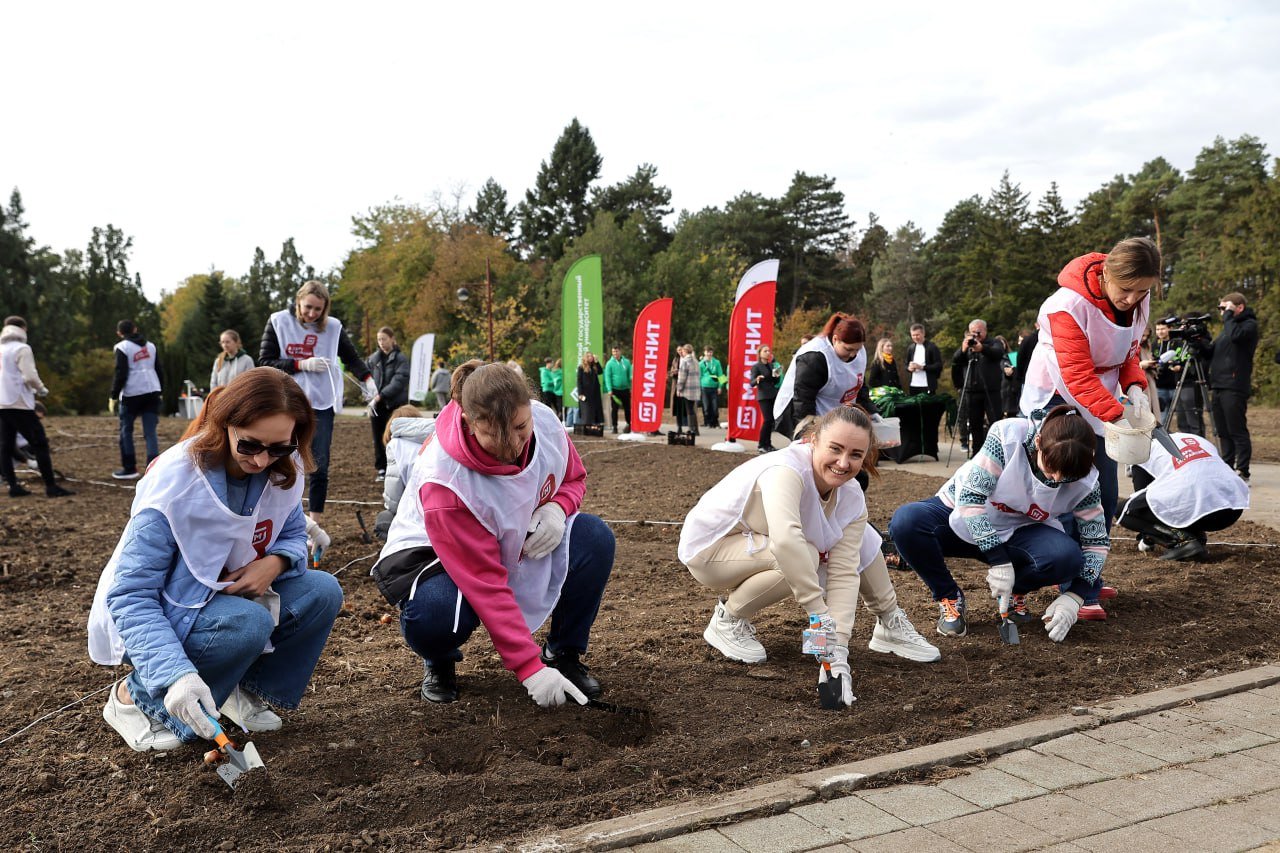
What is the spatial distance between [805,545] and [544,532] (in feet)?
2.94

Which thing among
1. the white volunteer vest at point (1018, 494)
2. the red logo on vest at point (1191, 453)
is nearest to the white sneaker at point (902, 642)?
the white volunteer vest at point (1018, 494)

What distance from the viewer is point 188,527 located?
109 inches

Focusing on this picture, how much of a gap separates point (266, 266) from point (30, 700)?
97.0 m

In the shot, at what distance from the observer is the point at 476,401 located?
3.02m

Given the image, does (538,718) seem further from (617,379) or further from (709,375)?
(709,375)

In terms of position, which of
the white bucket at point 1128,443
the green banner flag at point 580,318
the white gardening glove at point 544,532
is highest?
the green banner flag at point 580,318

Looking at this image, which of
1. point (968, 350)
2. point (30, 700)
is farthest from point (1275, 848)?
point (968, 350)

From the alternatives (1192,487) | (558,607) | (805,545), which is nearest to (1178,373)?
(1192,487)

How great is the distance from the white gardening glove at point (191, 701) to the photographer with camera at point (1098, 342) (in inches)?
139

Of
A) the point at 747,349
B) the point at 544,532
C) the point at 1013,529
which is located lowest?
the point at 1013,529

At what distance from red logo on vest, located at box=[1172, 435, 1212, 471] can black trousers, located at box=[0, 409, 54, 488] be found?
898 cm

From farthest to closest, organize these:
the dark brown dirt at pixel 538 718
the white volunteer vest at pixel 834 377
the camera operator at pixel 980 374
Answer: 1. the camera operator at pixel 980 374
2. the white volunteer vest at pixel 834 377
3. the dark brown dirt at pixel 538 718

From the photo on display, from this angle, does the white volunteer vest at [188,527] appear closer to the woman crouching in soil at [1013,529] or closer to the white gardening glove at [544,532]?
the white gardening glove at [544,532]

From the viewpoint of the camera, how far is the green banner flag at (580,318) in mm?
18266
